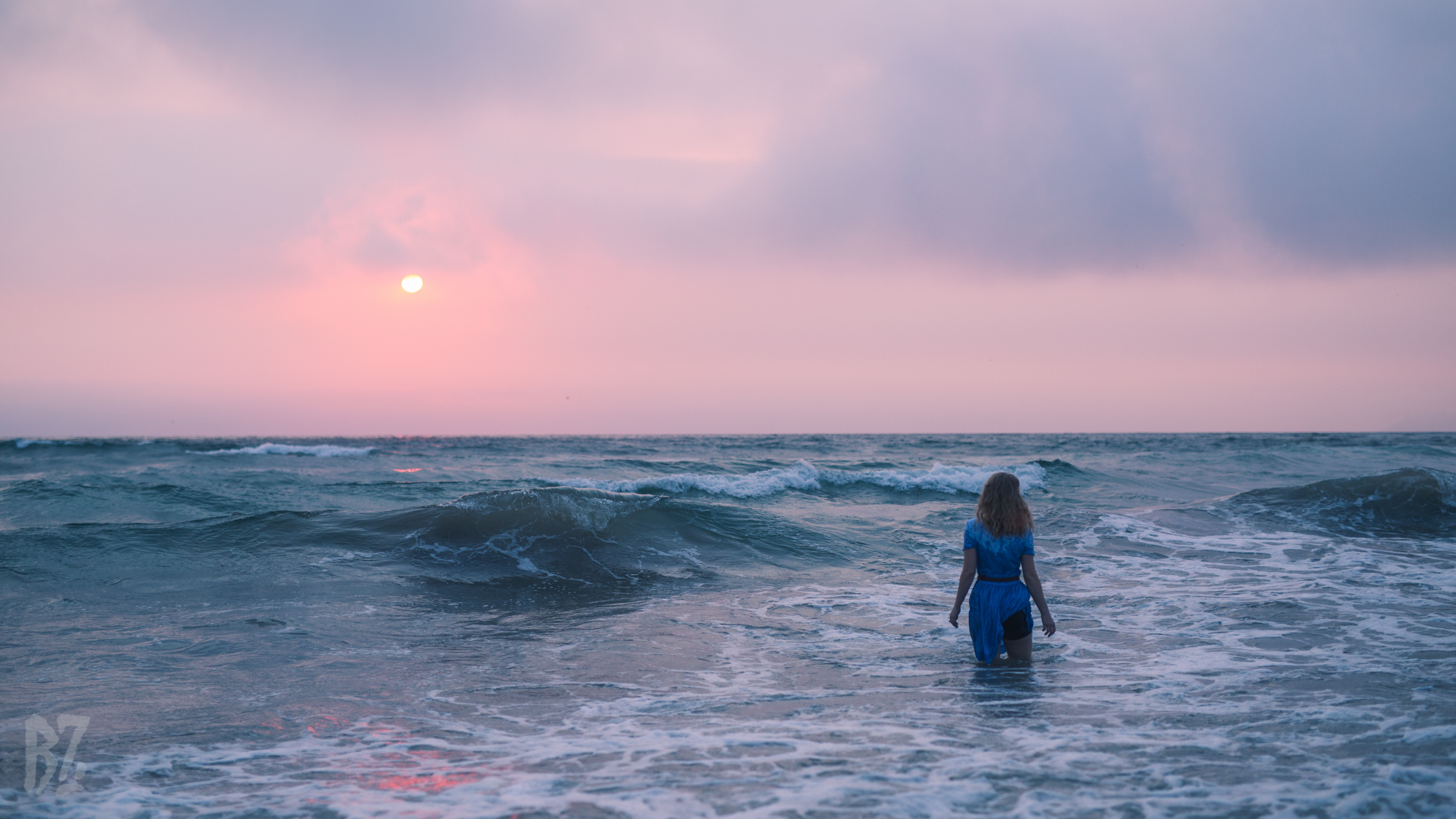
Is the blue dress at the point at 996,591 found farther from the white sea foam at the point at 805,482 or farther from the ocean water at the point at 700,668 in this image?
the white sea foam at the point at 805,482

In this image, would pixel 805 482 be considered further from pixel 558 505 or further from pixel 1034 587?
pixel 1034 587

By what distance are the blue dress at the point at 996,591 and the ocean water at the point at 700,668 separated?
0.27 m

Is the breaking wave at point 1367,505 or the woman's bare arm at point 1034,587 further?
the breaking wave at point 1367,505

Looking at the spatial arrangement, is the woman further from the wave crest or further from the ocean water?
the wave crest

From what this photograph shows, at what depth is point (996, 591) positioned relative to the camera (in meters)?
6.83

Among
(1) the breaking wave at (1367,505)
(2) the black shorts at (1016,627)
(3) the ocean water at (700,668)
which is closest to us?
(3) the ocean water at (700,668)

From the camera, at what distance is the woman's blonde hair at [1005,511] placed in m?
6.75

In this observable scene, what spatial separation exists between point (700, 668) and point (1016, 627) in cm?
271

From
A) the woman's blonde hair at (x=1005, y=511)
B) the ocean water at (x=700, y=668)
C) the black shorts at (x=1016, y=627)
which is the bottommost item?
the ocean water at (x=700, y=668)

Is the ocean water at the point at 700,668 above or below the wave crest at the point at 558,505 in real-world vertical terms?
below

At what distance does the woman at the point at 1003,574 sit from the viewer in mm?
6766

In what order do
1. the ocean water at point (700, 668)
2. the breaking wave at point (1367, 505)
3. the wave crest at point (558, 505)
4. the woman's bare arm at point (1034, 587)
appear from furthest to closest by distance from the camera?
the breaking wave at point (1367, 505) < the wave crest at point (558, 505) < the woman's bare arm at point (1034, 587) < the ocean water at point (700, 668)

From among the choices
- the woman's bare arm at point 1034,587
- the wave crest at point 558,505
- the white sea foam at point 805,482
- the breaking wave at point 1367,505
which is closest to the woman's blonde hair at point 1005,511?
the woman's bare arm at point 1034,587

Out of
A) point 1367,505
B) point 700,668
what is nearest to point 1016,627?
point 700,668
